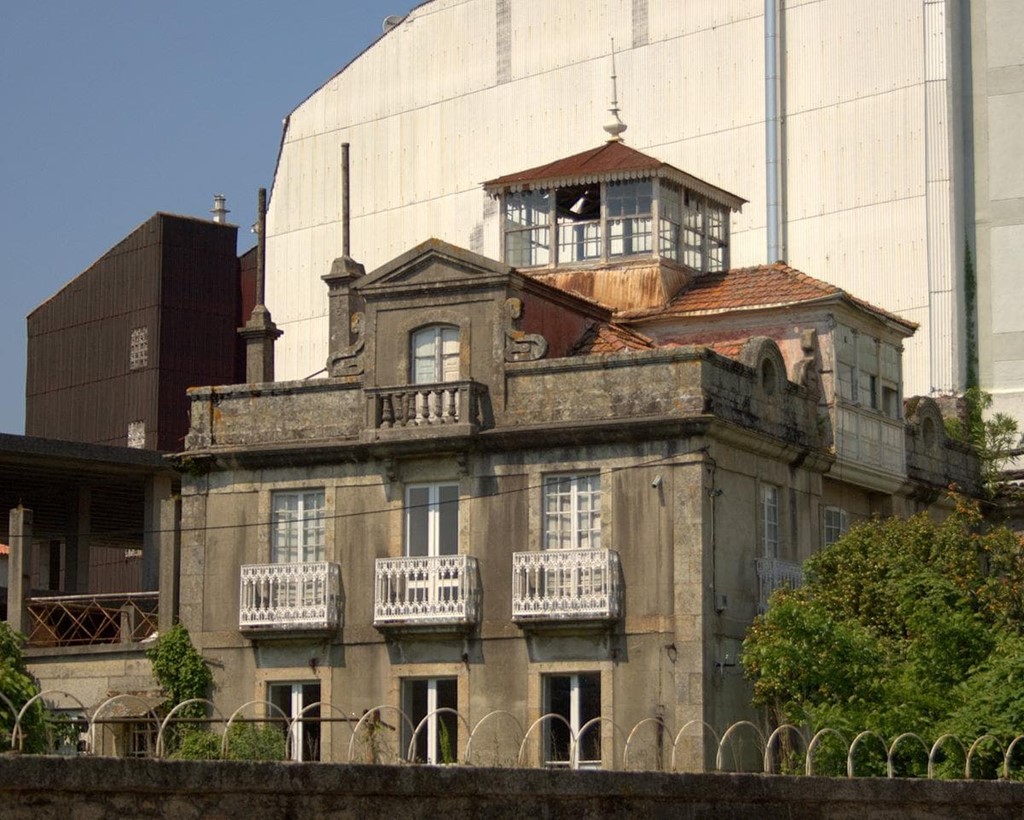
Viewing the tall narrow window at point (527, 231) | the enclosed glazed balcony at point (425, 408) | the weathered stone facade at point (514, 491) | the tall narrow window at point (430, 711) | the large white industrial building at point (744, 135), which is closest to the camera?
the weathered stone facade at point (514, 491)

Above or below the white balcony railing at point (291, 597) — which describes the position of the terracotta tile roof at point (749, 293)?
above

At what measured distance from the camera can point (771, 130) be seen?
2106 inches

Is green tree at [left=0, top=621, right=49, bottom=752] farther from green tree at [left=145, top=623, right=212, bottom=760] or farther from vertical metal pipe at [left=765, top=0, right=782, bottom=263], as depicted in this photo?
vertical metal pipe at [left=765, top=0, right=782, bottom=263]

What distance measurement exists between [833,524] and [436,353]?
815 cm

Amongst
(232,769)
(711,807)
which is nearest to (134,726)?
(711,807)

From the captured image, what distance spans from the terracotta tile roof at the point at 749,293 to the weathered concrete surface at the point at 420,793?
18.8 metres

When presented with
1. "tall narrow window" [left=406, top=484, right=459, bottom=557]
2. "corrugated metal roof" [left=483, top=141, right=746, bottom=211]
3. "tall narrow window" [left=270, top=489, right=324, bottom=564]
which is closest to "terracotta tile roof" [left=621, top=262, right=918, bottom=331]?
"corrugated metal roof" [left=483, top=141, right=746, bottom=211]

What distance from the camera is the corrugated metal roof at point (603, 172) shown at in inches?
1607

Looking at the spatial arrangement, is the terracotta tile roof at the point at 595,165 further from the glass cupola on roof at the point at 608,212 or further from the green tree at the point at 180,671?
the green tree at the point at 180,671

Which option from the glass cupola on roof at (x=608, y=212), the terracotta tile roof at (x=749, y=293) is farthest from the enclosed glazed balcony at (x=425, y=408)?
the glass cupola on roof at (x=608, y=212)

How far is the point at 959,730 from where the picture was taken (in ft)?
87.3

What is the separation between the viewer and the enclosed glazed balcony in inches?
1351

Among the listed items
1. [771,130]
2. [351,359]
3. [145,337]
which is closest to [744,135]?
[771,130]

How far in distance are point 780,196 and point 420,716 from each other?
22.7 meters
